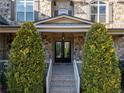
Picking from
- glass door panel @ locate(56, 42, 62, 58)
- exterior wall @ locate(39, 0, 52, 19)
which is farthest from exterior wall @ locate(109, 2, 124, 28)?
exterior wall @ locate(39, 0, 52, 19)

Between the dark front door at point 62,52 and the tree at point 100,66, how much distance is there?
9.71 m

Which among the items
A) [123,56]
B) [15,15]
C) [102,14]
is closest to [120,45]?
[123,56]

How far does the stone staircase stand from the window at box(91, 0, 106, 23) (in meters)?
5.14

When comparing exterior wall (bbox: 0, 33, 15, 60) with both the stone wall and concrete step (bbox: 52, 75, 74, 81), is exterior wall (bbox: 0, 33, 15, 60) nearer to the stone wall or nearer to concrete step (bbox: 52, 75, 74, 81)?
the stone wall

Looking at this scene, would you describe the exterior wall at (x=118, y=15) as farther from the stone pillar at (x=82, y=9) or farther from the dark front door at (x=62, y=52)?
the dark front door at (x=62, y=52)

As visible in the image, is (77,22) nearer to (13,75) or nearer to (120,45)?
(120,45)

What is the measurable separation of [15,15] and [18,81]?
1107cm

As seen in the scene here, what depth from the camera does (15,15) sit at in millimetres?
28141

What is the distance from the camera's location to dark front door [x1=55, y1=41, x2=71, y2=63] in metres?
28.5

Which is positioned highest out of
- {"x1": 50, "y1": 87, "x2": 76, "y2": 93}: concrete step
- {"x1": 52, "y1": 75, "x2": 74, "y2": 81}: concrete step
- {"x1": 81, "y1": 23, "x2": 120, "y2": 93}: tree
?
{"x1": 81, "y1": 23, "x2": 120, "y2": 93}: tree

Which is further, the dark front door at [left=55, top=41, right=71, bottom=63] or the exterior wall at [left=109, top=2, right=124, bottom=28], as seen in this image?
the dark front door at [left=55, top=41, right=71, bottom=63]

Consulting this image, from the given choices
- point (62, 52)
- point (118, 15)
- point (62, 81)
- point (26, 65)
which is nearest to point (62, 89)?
point (62, 81)

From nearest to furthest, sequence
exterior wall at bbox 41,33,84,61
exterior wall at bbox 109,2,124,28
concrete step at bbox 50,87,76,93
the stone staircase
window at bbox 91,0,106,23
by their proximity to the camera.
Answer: concrete step at bbox 50,87,76,93 < the stone staircase < exterior wall at bbox 41,33,84,61 < exterior wall at bbox 109,2,124,28 < window at bbox 91,0,106,23

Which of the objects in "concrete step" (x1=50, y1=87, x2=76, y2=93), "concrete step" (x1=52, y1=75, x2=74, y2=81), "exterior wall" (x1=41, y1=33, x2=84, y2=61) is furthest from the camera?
"exterior wall" (x1=41, y1=33, x2=84, y2=61)
